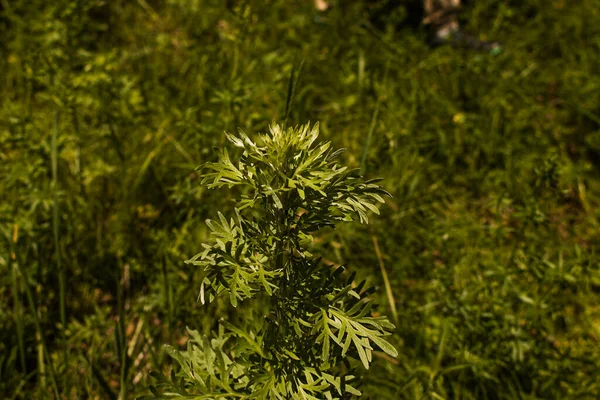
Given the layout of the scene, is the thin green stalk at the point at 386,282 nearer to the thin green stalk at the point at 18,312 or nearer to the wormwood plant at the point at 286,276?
the wormwood plant at the point at 286,276

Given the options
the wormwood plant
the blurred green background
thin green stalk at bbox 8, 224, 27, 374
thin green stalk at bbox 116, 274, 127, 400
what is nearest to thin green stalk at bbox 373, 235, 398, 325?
the blurred green background

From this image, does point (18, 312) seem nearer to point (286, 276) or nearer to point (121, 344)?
point (121, 344)

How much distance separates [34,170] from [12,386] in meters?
1.08

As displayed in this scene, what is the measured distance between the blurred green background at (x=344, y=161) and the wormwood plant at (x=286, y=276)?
2.33 feet

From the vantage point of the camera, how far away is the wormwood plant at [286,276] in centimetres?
162

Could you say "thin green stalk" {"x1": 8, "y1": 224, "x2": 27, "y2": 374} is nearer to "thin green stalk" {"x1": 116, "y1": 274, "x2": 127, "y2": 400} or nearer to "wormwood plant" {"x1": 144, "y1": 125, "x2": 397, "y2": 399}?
"thin green stalk" {"x1": 116, "y1": 274, "x2": 127, "y2": 400}

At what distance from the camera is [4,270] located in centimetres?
291

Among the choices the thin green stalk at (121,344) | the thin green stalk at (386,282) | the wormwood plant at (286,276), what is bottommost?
the thin green stalk at (386,282)

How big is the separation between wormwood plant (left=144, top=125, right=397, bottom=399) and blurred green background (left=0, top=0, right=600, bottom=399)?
710mm

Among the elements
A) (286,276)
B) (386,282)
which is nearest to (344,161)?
(386,282)

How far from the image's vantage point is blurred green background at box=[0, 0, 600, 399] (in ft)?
8.90

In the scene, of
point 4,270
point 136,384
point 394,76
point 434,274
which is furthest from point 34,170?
point 394,76

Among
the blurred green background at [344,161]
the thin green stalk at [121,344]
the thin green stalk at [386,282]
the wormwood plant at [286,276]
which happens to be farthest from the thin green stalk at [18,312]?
the thin green stalk at [386,282]

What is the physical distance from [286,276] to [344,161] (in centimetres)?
205
